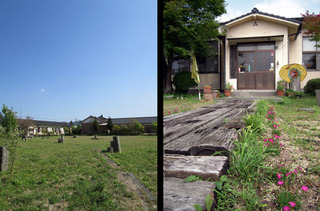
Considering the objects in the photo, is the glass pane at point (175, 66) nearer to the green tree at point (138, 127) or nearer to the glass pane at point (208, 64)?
the glass pane at point (208, 64)

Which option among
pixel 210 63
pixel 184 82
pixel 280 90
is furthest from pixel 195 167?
pixel 210 63

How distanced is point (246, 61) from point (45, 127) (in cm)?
810

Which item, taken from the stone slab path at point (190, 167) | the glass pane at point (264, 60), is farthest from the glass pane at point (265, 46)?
the stone slab path at point (190, 167)

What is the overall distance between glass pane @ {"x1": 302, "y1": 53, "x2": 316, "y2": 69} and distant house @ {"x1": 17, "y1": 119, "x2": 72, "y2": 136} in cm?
952

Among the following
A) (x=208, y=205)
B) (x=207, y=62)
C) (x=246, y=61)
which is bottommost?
(x=208, y=205)

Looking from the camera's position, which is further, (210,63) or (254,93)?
(210,63)

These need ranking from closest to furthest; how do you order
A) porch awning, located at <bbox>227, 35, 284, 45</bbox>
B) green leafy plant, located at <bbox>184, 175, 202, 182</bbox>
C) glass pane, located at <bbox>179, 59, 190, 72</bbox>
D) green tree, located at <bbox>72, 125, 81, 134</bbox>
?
green leafy plant, located at <bbox>184, 175, 202, 182</bbox> → green tree, located at <bbox>72, 125, 81, 134</bbox> → porch awning, located at <bbox>227, 35, 284, 45</bbox> → glass pane, located at <bbox>179, 59, 190, 72</bbox>

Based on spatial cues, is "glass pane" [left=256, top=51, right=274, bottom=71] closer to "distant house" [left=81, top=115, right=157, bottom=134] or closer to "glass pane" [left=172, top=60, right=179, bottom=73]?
"glass pane" [left=172, top=60, right=179, bottom=73]

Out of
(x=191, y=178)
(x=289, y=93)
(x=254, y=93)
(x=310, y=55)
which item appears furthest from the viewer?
(x=310, y=55)

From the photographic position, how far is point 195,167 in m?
0.82

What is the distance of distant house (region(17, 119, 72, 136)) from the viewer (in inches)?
34.3

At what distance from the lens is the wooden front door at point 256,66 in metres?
7.75

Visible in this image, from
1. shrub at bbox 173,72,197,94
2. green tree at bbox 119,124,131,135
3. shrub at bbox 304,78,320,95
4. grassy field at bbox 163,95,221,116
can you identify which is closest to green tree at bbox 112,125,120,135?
green tree at bbox 119,124,131,135

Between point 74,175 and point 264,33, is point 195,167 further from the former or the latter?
point 264,33
